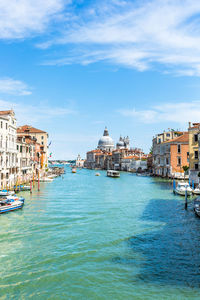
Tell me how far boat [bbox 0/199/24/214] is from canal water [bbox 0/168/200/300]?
0.71 m

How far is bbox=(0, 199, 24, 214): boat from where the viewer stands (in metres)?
20.8

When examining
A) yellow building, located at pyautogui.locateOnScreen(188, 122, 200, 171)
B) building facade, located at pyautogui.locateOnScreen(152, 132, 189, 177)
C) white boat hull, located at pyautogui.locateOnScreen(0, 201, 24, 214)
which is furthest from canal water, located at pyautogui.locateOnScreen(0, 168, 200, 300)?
building facade, located at pyautogui.locateOnScreen(152, 132, 189, 177)

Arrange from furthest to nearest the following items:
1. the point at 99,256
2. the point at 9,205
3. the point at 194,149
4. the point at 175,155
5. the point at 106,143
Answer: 1. the point at 106,143
2. the point at 175,155
3. the point at 194,149
4. the point at 9,205
5. the point at 99,256

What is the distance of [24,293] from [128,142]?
16565 cm

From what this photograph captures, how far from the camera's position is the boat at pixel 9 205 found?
68.4 feet

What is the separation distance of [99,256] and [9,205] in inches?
451

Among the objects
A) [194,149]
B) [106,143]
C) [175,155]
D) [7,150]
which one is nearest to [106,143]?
[106,143]

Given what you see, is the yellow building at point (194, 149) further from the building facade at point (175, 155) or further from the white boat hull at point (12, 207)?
the white boat hull at point (12, 207)

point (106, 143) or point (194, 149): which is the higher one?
point (106, 143)

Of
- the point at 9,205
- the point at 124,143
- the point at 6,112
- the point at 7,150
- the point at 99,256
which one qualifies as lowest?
the point at 99,256

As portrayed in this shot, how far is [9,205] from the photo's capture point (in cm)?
2133

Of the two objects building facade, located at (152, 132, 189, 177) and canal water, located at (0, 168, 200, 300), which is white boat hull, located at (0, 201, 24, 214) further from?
building facade, located at (152, 132, 189, 177)

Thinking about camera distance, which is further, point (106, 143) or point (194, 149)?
point (106, 143)

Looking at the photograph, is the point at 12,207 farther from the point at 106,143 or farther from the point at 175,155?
the point at 106,143
